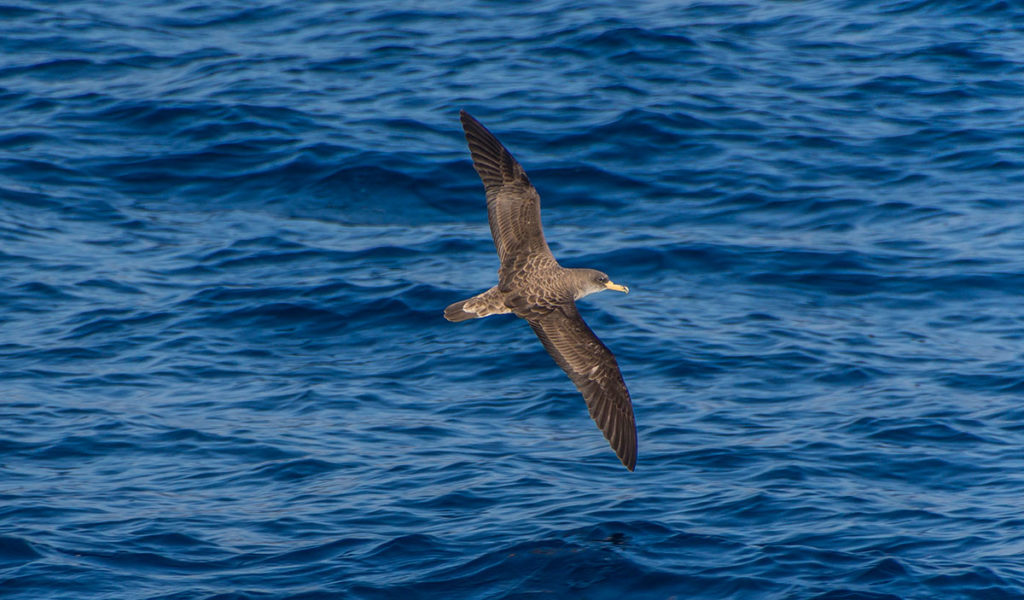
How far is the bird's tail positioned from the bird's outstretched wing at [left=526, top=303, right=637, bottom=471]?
12.1 inches

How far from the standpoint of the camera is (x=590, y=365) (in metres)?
9.16

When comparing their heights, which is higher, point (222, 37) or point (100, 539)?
point (222, 37)

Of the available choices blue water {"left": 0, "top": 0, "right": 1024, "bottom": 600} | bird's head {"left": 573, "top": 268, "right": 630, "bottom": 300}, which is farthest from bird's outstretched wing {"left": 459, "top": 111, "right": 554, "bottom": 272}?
blue water {"left": 0, "top": 0, "right": 1024, "bottom": 600}

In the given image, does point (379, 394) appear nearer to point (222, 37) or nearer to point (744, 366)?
point (744, 366)

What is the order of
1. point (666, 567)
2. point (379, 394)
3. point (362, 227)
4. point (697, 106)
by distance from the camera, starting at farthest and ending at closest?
point (697, 106) → point (362, 227) → point (379, 394) → point (666, 567)

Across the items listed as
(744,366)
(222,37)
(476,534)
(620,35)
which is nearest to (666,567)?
(476,534)

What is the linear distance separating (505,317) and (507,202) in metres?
2.90

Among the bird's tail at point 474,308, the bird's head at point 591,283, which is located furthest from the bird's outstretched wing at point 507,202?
the bird's tail at point 474,308

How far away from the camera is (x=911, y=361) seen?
11.0 meters

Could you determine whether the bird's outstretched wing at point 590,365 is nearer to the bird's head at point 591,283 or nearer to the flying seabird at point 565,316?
the flying seabird at point 565,316

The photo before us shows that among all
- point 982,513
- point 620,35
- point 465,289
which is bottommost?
point 982,513

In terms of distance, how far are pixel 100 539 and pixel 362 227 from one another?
227 inches

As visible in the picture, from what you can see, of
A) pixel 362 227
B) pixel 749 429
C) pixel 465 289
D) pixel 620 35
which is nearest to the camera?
pixel 749 429

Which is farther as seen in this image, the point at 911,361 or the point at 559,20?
the point at 559,20
